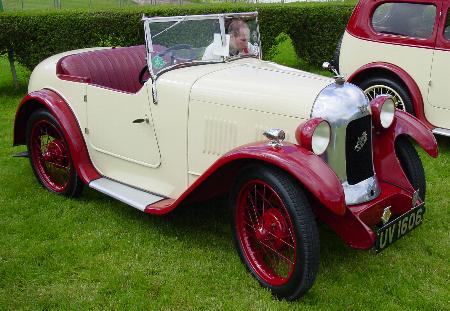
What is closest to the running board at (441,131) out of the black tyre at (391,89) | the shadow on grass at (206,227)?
the black tyre at (391,89)

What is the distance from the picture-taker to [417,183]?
3.84 metres

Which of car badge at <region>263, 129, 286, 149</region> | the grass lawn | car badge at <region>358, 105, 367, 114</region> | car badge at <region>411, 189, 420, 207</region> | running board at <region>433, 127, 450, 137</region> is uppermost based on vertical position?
car badge at <region>358, 105, 367, 114</region>

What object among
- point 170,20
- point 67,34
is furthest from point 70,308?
point 67,34

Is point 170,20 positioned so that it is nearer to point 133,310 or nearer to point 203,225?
point 203,225

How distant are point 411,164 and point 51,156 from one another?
3110 millimetres

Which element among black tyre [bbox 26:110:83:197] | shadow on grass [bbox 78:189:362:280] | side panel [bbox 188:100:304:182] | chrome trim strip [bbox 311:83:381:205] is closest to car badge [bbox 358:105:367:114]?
chrome trim strip [bbox 311:83:381:205]

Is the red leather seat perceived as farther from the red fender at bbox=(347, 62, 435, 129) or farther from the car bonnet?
the red fender at bbox=(347, 62, 435, 129)

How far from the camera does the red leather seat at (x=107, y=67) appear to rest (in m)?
4.72

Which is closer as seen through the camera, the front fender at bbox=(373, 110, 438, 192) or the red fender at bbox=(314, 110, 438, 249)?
the red fender at bbox=(314, 110, 438, 249)

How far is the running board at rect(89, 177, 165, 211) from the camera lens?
3965mm

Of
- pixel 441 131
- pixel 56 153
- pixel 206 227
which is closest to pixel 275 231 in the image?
pixel 206 227

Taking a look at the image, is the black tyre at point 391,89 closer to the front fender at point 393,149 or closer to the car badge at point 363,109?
the front fender at point 393,149

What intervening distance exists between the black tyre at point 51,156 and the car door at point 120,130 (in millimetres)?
287

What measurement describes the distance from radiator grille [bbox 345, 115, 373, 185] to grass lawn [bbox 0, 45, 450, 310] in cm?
63
